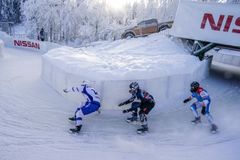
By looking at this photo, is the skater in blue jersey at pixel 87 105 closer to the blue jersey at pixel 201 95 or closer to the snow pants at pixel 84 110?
the snow pants at pixel 84 110

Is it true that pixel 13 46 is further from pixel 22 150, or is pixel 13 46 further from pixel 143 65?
pixel 22 150

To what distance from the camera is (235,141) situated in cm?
812

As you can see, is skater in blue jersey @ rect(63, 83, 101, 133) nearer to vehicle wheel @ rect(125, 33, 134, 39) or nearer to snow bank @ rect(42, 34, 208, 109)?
snow bank @ rect(42, 34, 208, 109)

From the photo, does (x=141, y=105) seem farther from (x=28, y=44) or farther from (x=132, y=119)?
(x=28, y=44)

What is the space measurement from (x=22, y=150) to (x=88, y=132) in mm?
2099

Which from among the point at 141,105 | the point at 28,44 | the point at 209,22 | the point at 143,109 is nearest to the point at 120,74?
the point at 141,105

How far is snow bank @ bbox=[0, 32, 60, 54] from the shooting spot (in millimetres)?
21578

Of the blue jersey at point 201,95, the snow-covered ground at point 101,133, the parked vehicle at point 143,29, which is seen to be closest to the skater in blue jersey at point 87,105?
the snow-covered ground at point 101,133

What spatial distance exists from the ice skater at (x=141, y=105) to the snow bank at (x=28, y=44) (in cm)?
1411

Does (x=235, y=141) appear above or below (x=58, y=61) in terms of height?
below

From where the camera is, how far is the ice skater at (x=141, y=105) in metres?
8.47

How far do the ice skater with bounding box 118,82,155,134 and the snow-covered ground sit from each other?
33cm

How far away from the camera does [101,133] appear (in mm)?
8328

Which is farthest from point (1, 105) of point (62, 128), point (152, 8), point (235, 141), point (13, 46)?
point (152, 8)
